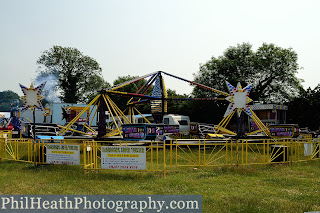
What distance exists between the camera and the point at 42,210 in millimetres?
6250

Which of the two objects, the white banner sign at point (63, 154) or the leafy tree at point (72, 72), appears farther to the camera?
the leafy tree at point (72, 72)

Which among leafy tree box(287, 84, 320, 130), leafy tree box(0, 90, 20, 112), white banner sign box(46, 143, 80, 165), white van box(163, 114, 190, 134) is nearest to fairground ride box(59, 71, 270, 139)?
white van box(163, 114, 190, 134)

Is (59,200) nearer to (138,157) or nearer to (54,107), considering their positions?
(138,157)

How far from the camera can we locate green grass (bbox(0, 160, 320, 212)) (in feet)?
22.4

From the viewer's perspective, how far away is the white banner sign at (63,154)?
10.4m

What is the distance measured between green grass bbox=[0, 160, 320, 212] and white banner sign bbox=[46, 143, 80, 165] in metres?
0.37

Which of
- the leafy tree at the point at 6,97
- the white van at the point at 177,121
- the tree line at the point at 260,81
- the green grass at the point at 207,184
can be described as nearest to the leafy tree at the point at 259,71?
the tree line at the point at 260,81

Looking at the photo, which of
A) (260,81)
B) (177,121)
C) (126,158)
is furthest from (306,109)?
(126,158)

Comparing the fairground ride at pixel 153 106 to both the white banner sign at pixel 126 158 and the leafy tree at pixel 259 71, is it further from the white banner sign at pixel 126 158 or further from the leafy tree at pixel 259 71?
the leafy tree at pixel 259 71

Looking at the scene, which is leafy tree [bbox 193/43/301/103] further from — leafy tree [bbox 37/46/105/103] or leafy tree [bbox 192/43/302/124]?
leafy tree [bbox 37/46/105/103]

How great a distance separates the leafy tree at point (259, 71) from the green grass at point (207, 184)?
947 inches

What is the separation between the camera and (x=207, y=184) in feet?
28.5

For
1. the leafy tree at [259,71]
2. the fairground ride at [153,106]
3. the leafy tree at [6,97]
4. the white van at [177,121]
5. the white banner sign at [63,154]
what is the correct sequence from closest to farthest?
the white banner sign at [63,154] → the fairground ride at [153,106] → the white van at [177,121] → the leafy tree at [259,71] → the leafy tree at [6,97]

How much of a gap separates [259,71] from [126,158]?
94.7ft
